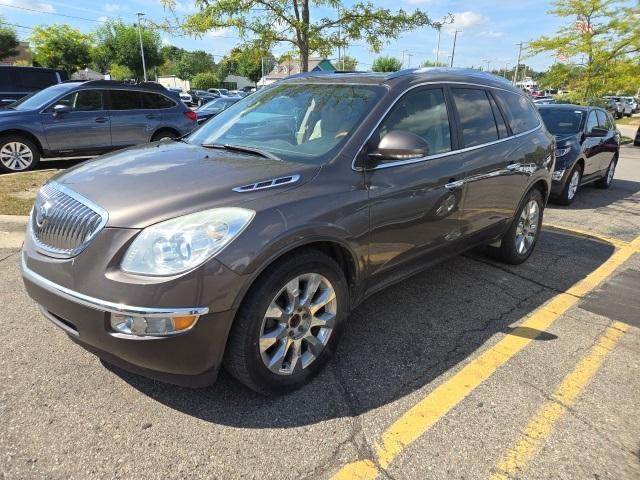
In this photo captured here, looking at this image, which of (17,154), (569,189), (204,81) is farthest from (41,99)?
(204,81)

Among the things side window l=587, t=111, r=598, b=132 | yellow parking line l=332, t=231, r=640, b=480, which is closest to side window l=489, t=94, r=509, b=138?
yellow parking line l=332, t=231, r=640, b=480

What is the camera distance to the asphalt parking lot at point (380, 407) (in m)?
2.20

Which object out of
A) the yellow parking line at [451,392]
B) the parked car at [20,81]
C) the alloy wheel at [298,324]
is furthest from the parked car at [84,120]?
the yellow parking line at [451,392]

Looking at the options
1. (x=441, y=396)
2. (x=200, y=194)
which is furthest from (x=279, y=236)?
(x=441, y=396)

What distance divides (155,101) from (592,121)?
28.4ft

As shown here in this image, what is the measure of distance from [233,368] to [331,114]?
5.84 ft

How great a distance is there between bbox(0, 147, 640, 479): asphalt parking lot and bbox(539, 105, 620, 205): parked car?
4580 mm

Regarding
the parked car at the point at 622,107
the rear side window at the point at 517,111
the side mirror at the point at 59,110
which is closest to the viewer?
the rear side window at the point at 517,111

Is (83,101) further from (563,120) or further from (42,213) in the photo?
(563,120)

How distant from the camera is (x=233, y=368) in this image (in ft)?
7.99

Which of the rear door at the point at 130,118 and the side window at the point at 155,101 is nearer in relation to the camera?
the rear door at the point at 130,118

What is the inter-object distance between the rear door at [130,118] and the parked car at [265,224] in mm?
6524

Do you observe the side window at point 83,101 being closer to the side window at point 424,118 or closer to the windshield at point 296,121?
the windshield at point 296,121

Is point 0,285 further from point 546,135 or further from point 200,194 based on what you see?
point 546,135
